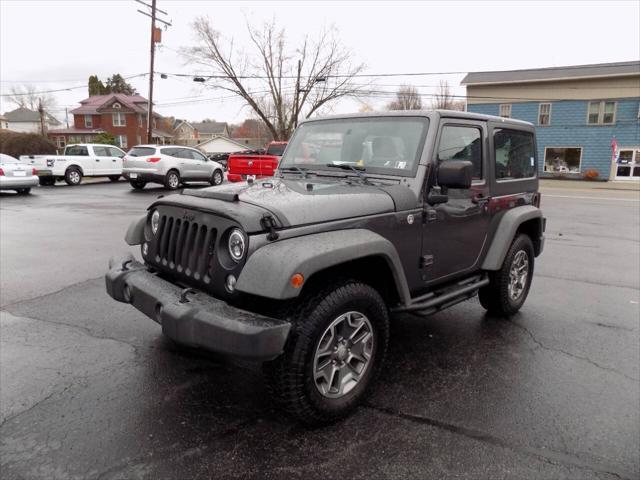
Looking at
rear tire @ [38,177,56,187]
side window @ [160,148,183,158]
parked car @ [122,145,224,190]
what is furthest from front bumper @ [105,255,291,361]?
rear tire @ [38,177,56,187]

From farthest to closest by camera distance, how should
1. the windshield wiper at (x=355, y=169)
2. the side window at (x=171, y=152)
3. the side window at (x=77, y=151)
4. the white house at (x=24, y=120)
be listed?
1. the white house at (x=24, y=120)
2. the side window at (x=77, y=151)
3. the side window at (x=171, y=152)
4. the windshield wiper at (x=355, y=169)

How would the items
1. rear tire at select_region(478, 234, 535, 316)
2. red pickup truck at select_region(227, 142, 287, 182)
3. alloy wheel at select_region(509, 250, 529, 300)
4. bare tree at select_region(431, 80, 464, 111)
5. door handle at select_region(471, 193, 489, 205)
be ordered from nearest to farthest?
door handle at select_region(471, 193, 489, 205)
rear tire at select_region(478, 234, 535, 316)
alloy wheel at select_region(509, 250, 529, 300)
red pickup truck at select_region(227, 142, 287, 182)
bare tree at select_region(431, 80, 464, 111)

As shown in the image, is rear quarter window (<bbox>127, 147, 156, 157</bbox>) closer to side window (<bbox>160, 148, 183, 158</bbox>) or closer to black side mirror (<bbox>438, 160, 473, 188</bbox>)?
side window (<bbox>160, 148, 183, 158</bbox>)

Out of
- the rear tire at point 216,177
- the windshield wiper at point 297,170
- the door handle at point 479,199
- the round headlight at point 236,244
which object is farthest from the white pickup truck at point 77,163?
the door handle at point 479,199

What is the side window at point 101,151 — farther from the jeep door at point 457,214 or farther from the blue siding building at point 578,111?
the blue siding building at point 578,111

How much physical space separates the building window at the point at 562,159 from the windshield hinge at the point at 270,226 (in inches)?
1228

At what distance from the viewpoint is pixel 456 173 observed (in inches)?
122

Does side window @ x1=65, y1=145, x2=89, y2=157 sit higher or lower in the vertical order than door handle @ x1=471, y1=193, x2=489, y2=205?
higher

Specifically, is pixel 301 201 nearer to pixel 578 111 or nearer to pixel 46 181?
pixel 46 181

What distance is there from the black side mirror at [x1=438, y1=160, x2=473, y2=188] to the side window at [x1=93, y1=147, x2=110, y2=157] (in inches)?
812

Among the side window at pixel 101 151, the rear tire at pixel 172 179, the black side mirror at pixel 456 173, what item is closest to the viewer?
the black side mirror at pixel 456 173

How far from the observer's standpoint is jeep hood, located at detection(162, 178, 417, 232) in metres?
2.65

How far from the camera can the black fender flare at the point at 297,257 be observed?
7.69 feet

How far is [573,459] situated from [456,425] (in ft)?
2.07
